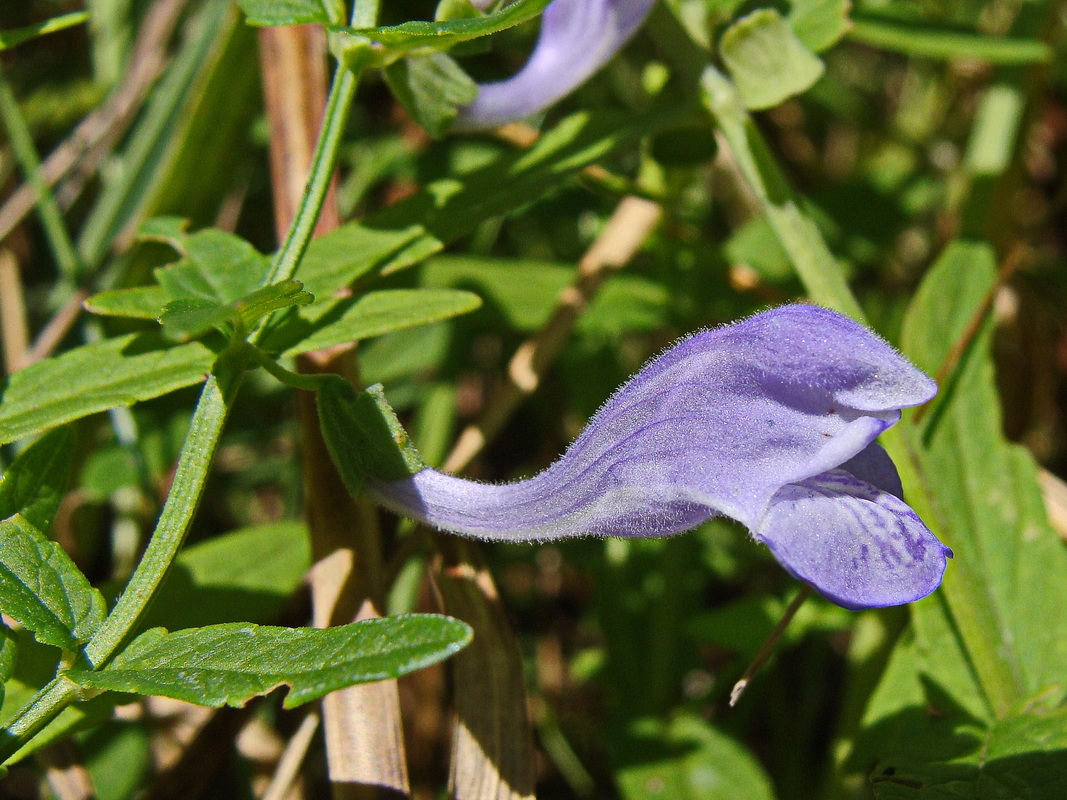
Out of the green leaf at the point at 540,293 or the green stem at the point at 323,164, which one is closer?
the green stem at the point at 323,164

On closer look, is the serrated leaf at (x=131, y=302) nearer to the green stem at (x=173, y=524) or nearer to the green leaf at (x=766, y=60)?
the green stem at (x=173, y=524)

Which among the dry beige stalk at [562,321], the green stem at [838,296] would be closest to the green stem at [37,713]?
the dry beige stalk at [562,321]

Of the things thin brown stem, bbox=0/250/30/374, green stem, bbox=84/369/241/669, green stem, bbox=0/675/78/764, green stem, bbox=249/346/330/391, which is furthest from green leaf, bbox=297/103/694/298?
thin brown stem, bbox=0/250/30/374

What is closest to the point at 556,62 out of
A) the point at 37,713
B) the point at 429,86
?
the point at 429,86

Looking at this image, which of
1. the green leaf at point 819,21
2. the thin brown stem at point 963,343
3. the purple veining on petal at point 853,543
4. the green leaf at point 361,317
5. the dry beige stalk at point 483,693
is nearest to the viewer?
the purple veining on petal at point 853,543

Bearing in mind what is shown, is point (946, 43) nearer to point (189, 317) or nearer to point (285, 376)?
point (285, 376)

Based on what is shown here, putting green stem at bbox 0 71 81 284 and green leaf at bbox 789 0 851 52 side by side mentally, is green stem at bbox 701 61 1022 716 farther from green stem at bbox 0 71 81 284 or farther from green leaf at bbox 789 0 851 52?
green stem at bbox 0 71 81 284

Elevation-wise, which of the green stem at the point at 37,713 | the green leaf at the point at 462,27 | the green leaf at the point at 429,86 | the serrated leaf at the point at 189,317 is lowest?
the green stem at the point at 37,713
